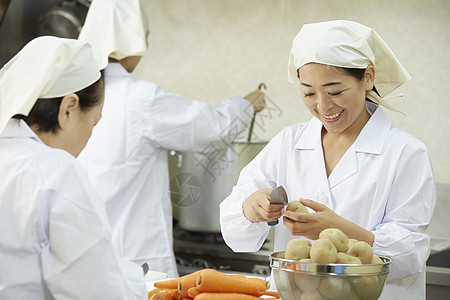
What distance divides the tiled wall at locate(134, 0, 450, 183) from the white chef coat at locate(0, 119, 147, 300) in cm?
158

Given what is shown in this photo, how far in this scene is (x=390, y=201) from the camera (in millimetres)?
1440

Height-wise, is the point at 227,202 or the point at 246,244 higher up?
the point at 227,202

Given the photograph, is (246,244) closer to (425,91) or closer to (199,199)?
(199,199)

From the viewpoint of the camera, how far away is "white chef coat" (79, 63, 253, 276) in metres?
2.32

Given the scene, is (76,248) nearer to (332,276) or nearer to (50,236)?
(50,236)

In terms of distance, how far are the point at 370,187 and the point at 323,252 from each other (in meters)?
0.43

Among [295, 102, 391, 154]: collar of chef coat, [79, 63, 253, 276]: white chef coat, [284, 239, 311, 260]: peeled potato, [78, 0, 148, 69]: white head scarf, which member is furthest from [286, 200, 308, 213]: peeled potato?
[78, 0, 148, 69]: white head scarf

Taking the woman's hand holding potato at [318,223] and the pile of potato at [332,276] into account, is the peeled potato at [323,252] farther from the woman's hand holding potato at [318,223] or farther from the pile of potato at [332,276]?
the woman's hand holding potato at [318,223]

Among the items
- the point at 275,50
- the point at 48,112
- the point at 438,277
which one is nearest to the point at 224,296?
the point at 48,112

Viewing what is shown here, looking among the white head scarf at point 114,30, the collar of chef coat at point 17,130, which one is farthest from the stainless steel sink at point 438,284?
the collar of chef coat at point 17,130

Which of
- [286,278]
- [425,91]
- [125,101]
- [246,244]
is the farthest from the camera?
[425,91]

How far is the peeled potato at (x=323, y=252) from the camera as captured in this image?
108 cm

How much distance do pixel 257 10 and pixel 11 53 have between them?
51.8 inches

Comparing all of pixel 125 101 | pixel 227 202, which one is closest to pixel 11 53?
pixel 125 101
